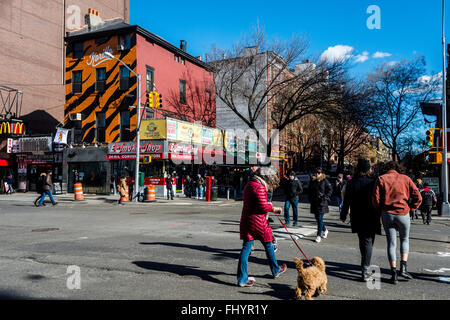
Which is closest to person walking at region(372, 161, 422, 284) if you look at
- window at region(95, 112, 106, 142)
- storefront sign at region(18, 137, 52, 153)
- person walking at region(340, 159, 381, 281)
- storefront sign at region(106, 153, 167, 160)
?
person walking at region(340, 159, 381, 281)

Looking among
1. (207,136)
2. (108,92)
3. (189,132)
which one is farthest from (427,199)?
(108,92)

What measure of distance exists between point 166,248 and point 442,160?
52.1ft

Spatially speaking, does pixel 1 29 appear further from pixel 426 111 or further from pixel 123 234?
pixel 426 111

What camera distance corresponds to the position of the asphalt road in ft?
15.9

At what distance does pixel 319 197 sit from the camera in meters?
8.82

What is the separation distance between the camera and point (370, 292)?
495cm

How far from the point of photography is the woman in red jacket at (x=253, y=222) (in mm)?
5082

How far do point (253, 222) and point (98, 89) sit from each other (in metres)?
29.0

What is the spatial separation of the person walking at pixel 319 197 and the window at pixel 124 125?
76.0ft

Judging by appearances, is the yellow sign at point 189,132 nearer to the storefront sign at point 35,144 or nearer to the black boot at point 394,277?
the storefront sign at point 35,144

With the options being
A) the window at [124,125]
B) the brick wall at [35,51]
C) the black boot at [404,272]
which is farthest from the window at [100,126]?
the black boot at [404,272]

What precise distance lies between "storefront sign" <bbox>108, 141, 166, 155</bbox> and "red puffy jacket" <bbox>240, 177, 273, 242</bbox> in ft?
69.7

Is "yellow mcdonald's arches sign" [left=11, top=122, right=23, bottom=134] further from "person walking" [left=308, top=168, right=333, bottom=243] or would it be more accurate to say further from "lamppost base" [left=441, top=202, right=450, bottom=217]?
"lamppost base" [left=441, top=202, right=450, bottom=217]

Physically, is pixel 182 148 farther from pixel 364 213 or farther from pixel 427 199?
pixel 364 213
